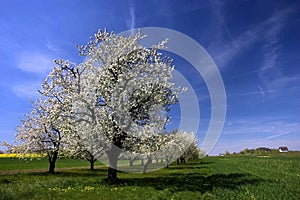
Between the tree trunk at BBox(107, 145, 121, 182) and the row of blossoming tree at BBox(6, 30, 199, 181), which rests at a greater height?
the row of blossoming tree at BBox(6, 30, 199, 181)

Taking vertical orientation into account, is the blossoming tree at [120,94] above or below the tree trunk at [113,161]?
above

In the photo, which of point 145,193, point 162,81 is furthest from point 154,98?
point 145,193

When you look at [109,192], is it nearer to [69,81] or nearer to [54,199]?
[54,199]

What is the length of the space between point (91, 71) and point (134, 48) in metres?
5.98

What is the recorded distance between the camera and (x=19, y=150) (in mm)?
51625

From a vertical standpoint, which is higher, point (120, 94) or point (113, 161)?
point (120, 94)

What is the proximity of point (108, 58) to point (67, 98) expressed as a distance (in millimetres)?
6739

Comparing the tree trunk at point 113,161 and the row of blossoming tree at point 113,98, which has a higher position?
the row of blossoming tree at point 113,98

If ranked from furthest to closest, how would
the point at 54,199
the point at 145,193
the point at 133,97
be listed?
the point at 133,97, the point at 145,193, the point at 54,199

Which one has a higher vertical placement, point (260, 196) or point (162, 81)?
point (162, 81)

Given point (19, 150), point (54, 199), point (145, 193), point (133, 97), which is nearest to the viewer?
point (54, 199)

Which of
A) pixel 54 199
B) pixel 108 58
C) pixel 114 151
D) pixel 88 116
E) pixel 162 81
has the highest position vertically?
pixel 108 58

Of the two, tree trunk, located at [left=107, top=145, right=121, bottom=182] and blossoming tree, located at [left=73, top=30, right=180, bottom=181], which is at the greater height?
blossoming tree, located at [left=73, top=30, right=180, bottom=181]

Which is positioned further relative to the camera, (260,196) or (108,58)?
(108,58)
